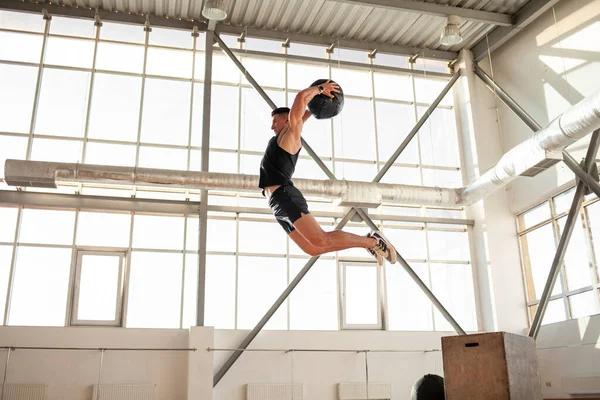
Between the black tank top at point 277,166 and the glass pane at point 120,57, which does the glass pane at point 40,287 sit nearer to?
the glass pane at point 120,57

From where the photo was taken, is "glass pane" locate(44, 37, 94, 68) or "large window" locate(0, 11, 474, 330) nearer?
"large window" locate(0, 11, 474, 330)

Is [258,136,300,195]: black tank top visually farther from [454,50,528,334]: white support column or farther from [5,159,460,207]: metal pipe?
[454,50,528,334]: white support column

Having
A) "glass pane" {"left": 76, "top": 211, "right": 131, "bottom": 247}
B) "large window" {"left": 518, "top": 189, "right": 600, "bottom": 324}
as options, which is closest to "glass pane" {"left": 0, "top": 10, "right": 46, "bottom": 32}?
"glass pane" {"left": 76, "top": 211, "right": 131, "bottom": 247}

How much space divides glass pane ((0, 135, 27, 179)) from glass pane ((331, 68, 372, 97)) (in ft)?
23.5

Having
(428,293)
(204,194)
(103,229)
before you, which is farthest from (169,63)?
(428,293)

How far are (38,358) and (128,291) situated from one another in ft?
6.63

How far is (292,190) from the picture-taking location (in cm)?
640

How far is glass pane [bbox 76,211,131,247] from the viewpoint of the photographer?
12.9 metres

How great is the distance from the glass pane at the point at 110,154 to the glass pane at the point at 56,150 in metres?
0.22

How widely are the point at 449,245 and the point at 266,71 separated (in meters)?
5.91

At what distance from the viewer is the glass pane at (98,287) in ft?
41.0

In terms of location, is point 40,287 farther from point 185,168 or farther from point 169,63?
point 169,63

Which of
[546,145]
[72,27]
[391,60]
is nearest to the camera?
[546,145]

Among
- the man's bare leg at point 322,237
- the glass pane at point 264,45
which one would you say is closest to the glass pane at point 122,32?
the glass pane at point 264,45
